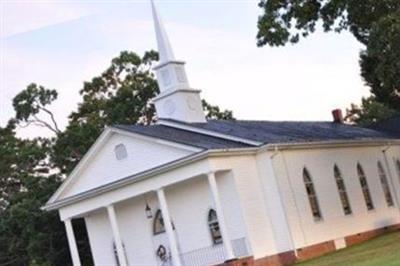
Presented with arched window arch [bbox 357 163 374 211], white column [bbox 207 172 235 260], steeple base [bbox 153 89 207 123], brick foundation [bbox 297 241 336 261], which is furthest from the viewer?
arched window arch [bbox 357 163 374 211]

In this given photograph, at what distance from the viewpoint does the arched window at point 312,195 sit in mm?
35094

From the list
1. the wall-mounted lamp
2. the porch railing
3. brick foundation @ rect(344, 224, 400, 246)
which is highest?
the wall-mounted lamp

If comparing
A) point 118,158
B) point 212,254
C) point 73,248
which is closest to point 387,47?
point 212,254

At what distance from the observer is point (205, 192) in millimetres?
32938

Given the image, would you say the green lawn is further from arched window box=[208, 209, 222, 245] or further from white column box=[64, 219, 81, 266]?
white column box=[64, 219, 81, 266]

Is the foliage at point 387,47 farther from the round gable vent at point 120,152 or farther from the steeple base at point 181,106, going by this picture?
the round gable vent at point 120,152

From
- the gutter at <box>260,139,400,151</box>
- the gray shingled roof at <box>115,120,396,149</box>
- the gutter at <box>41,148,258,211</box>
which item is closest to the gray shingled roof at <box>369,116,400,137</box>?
the gray shingled roof at <box>115,120,396,149</box>

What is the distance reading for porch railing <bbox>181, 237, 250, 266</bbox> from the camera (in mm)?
31547

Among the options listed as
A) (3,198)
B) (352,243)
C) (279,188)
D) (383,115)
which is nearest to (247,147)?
(279,188)

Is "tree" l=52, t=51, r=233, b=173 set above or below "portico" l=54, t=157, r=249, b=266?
above

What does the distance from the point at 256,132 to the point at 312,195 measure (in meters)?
3.73

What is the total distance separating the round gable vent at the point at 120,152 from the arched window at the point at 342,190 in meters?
10.2

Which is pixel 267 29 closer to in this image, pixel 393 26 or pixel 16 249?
pixel 393 26

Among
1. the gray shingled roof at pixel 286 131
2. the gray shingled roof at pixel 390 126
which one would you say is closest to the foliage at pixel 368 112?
the gray shingled roof at pixel 390 126
